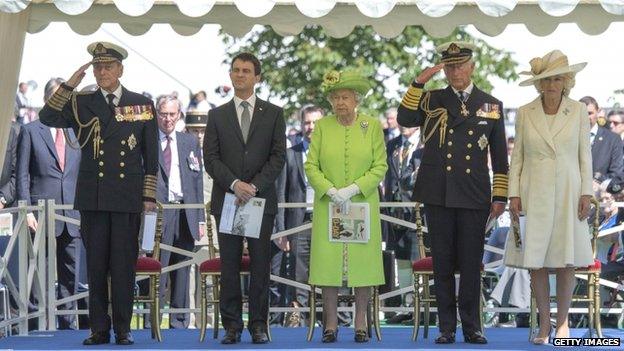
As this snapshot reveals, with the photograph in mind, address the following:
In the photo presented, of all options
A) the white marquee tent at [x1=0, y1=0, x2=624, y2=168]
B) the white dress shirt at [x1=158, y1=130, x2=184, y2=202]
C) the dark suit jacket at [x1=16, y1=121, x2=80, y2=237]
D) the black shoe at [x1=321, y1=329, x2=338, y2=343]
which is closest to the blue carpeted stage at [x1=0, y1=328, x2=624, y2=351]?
the black shoe at [x1=321, y1=329, x2=338, y2=343]

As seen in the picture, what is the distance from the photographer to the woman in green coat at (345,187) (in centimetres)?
1170

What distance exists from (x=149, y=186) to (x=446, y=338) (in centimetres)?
242

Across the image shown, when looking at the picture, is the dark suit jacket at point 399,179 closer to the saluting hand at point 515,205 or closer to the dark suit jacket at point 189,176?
the dark suit jacket at point 189,176

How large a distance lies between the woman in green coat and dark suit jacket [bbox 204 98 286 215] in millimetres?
299

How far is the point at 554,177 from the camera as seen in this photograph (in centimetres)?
1129

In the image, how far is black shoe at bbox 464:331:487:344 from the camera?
11.6m

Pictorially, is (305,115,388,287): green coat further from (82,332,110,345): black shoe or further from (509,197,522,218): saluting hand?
(82,332,110,345): black shoe

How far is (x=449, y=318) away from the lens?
11648 mm

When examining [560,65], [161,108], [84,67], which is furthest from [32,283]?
[560,65]

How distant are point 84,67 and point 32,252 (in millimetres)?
2487

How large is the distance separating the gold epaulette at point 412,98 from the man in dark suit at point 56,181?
3670 mm

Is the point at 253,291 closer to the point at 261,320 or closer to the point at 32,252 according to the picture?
the point at 261,320

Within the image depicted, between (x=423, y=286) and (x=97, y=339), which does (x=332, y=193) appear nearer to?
(x=423, y=286)

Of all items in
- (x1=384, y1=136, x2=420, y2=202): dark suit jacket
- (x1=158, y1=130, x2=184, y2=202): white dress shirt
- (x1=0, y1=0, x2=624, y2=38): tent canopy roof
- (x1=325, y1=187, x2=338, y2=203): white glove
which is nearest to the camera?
(x1=0, y1=0, x2=624, y2=38): tent canopy roof
